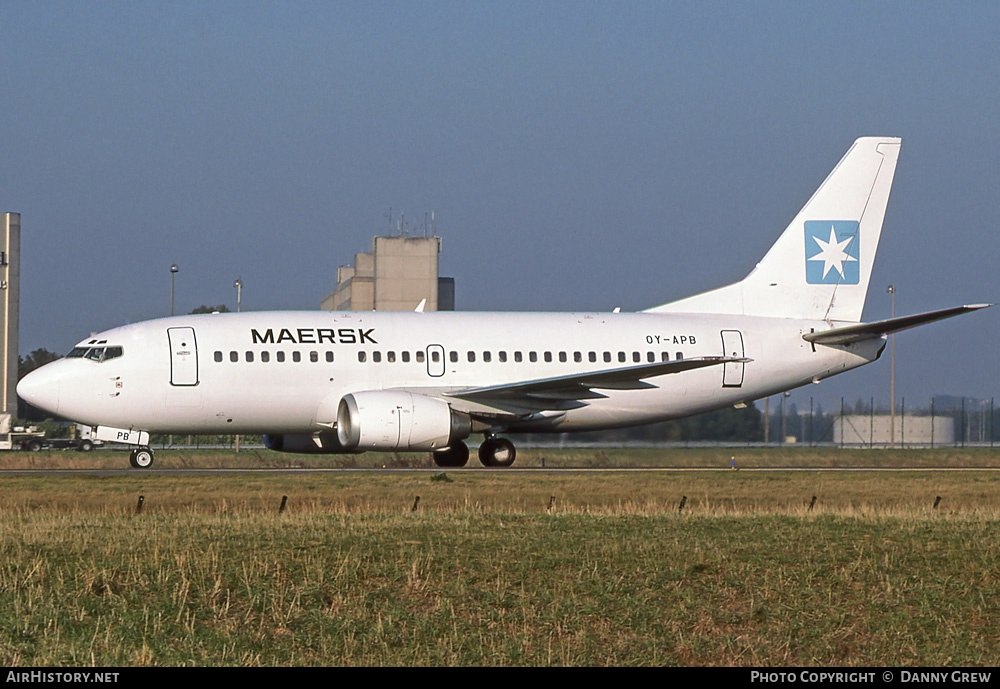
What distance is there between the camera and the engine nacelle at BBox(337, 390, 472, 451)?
3322 centimetres

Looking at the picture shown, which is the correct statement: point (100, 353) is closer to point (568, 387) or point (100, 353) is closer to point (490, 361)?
point (490, 361)

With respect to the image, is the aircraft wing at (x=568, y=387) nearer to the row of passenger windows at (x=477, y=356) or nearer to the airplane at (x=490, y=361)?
the airplane at (x=490, y=361)

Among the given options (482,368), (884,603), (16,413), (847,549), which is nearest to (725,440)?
(482,368)

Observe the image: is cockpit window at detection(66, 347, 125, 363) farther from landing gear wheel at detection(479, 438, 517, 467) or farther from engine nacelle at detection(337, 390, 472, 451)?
landing gear wheel at detection(479, 438, 517, 467)

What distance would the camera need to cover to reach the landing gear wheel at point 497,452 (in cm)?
3691

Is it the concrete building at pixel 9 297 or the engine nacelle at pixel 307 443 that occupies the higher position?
the concrete building at pixel 9 297

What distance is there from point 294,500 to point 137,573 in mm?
10288

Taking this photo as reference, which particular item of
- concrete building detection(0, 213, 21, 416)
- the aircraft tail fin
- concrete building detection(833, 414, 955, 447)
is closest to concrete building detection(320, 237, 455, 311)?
concrete building detection(0, 213, 21, 416)

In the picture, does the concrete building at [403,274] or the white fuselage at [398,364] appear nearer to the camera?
the white fuselage at [398,364]

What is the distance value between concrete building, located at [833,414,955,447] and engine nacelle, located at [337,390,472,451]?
36266 millimetres

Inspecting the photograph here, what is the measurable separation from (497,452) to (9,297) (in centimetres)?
5782

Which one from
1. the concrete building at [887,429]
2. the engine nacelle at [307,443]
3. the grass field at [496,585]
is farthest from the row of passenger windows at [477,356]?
the concrete building at [887,429]

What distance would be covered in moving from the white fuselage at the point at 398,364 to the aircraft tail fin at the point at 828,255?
0.71 metres

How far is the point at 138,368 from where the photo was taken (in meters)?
34.1
